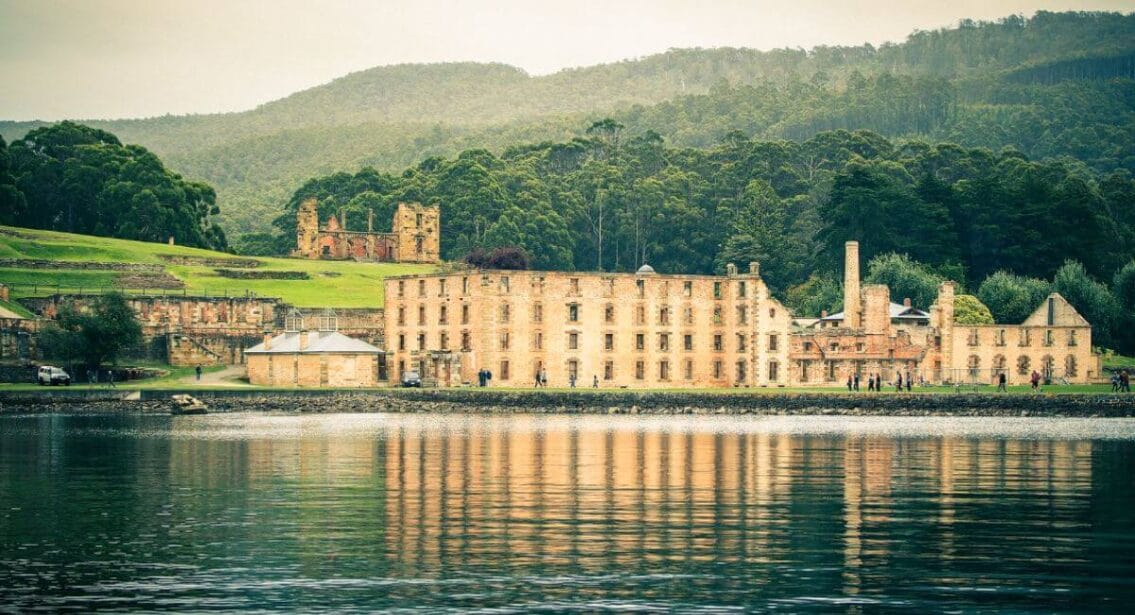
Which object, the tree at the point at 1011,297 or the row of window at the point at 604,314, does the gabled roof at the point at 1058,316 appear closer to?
the tree at the point at 1011,297

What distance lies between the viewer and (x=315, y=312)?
339 feet

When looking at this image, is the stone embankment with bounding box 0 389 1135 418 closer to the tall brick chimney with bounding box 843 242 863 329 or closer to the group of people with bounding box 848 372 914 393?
the group of people with bounding box 848 372 914 393

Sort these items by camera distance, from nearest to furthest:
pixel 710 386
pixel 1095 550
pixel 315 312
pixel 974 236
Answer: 1. pixel 1095 550
2. pixel 710 386
3. pixel 315 312
4. pixel 974 236

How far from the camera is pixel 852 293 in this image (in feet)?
329

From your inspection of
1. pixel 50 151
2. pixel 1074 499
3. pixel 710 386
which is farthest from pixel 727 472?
pixel 50 151

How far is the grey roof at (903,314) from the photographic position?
101875 mm

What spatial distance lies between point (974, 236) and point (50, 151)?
79535 millimetres

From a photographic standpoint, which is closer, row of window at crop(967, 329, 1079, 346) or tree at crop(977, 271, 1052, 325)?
row of window at crop(967, 329, 1079, 346)

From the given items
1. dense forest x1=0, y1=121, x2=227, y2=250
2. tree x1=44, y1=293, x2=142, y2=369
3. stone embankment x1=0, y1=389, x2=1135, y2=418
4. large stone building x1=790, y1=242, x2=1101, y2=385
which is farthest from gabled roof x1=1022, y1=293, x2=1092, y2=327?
dense forest x1=0, y1=121, x2=227, y2=250

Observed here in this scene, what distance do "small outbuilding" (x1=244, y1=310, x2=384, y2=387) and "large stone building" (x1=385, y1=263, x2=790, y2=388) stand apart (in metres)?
4.35

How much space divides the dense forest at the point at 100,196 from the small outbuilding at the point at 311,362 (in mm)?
41222

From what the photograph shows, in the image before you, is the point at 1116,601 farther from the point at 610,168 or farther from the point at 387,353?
the point at 610,168

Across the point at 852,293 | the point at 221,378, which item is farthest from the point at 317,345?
the point at 852,293

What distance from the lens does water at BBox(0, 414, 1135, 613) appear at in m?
23.8
